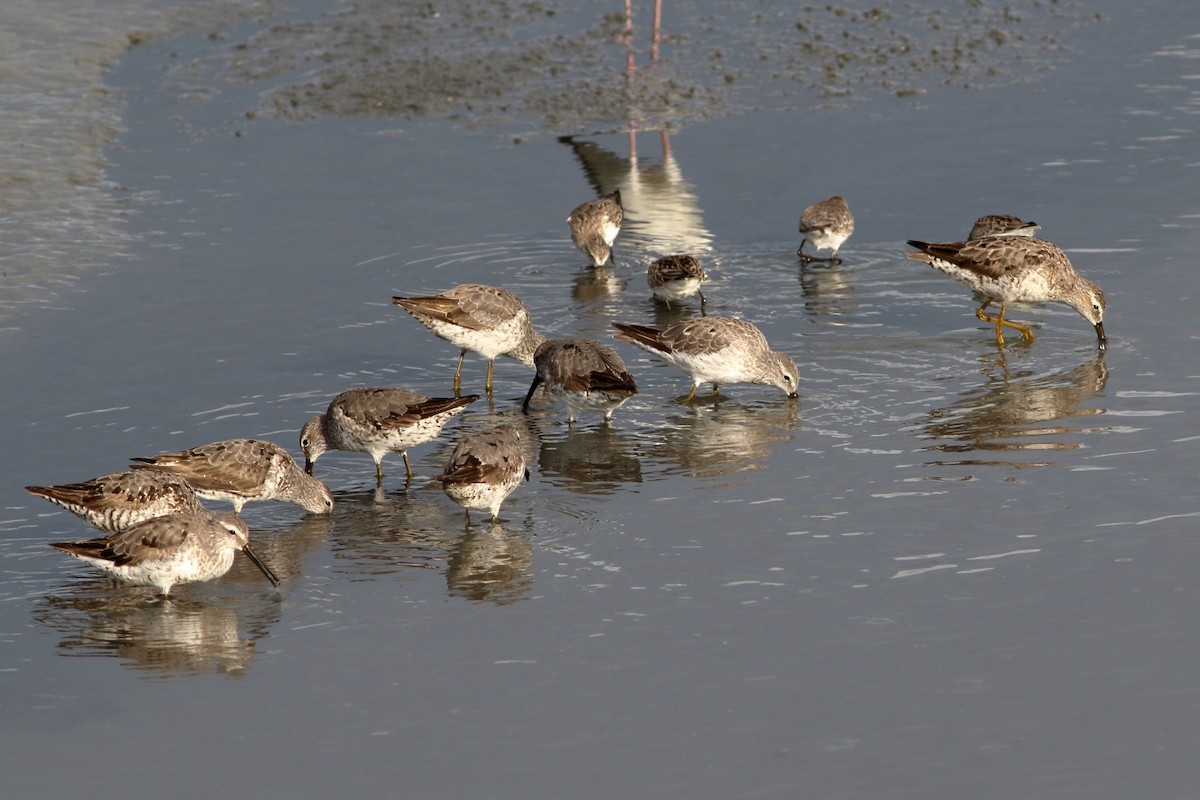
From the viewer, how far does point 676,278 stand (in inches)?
662

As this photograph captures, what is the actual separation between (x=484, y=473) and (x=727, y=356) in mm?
3493

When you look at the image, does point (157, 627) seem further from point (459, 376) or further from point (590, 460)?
point (459, 376)

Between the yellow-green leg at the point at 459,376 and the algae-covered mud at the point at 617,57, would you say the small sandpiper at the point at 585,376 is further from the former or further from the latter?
the algae-covered mud at the point at 617,57

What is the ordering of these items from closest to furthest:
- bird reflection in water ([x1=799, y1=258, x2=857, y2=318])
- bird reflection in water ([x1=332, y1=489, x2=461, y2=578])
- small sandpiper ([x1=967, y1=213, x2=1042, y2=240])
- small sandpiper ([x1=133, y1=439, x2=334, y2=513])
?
1. bird reflection in water ([x1=332, y1=489, x2=461, y2=578])
2. small sandpiper ([x1=133, y1=439, x2=334, y2=513])
3. bird reflection in water ([x1=799, y1=258, x2=857, y2=318])
4. small sandpiper ([x1=967, y1=213, x2=1042, y2=240])

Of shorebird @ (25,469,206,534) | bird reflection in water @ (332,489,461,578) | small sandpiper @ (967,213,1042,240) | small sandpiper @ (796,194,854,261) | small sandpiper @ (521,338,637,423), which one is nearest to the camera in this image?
bird reflection in water @ (332,489,461,578)

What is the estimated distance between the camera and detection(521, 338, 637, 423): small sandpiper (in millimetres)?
13953

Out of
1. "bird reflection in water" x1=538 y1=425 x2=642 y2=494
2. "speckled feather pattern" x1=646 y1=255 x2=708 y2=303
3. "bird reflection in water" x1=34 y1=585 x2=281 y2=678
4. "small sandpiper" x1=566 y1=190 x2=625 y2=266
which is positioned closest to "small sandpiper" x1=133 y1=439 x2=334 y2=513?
"bird reflection in water" x1=34 y1=585 x2=281 y2=678

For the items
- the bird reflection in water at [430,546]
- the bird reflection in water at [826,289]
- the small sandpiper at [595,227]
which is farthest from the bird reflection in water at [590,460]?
the small sandpiper at [595,227]

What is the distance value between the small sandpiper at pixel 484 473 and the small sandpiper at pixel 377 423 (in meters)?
1.03

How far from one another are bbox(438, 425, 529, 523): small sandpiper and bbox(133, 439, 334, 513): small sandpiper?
3.70 feet

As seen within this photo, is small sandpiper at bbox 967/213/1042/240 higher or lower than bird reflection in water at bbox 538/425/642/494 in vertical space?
higher

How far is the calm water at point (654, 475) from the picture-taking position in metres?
8.91

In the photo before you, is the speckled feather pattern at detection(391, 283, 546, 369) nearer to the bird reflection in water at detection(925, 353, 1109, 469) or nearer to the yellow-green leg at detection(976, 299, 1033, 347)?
the bird reflection in water at detection(925, 353, 1109, 469)

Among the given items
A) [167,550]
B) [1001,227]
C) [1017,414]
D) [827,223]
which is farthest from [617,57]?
[167,550]
